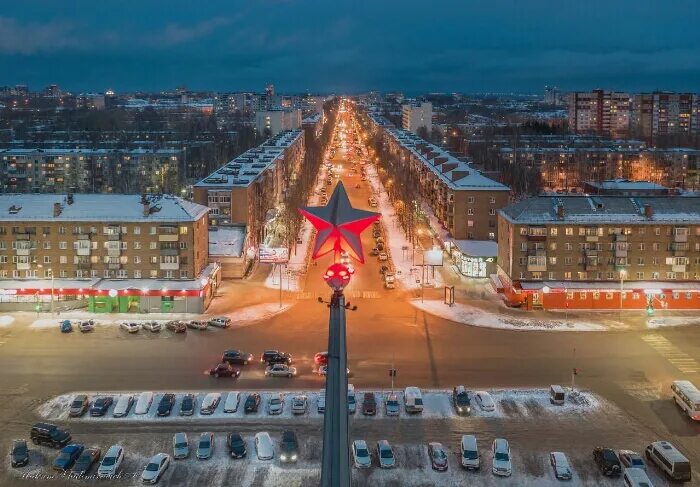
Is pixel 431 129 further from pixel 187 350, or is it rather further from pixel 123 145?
pixel 187 350

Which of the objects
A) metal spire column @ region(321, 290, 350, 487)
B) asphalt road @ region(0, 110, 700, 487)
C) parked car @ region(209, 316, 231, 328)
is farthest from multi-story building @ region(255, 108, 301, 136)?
metal spire column @ region(321, 290, 350, 487)

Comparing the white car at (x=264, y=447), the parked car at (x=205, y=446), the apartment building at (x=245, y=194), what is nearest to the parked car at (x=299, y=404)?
the white car at (x=264, y=447)

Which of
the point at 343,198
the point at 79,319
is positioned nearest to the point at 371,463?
the point at 343,198

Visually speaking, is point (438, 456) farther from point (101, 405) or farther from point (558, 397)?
point (101, 405)

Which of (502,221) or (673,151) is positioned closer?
(502,221)

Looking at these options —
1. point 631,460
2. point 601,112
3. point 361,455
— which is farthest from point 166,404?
point 601,112

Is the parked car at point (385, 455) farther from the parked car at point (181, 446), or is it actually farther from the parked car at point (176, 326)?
the parked car at point (176, 326)

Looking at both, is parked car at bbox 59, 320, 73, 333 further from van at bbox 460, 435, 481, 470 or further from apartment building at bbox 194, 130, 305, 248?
van at bbox 460, 435, 481, 470
